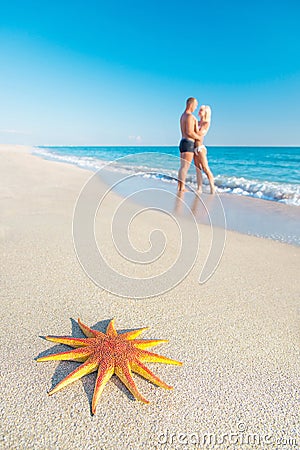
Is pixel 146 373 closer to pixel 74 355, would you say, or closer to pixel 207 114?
pixel 74 355

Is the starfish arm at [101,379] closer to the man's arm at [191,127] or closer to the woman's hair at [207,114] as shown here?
the man's arm at [191,127]

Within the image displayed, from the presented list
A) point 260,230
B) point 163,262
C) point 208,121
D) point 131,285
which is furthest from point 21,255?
point 208,121

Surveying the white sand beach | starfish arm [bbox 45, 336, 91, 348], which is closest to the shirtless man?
the white sand beach

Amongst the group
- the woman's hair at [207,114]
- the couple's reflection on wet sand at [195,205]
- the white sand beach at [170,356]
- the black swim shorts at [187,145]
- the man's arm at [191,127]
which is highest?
the woman's hair at [207,114]

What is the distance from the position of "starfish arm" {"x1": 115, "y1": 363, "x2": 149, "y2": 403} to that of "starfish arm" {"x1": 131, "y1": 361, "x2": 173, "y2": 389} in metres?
0.05

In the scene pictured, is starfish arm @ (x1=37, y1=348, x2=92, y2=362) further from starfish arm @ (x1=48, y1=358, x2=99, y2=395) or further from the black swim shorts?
the black swim shorts

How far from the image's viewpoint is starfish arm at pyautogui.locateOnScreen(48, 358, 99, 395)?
55.6 inches

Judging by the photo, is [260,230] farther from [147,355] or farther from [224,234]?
[147,355]

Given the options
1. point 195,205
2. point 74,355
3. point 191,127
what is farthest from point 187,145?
point 74,355

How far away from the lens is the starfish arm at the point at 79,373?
1413 mm

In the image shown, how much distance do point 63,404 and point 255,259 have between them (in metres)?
2.66

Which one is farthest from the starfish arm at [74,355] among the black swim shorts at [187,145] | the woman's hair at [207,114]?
the woman's hair at [207,114]

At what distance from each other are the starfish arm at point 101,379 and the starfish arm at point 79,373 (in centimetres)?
5

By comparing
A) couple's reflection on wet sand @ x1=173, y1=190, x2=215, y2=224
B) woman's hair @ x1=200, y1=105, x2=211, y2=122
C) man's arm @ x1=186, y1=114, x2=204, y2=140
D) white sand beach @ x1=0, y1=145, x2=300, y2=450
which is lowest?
couple's reflection on wet sand @ x1=173, y1=190, x2=215, y2=224
